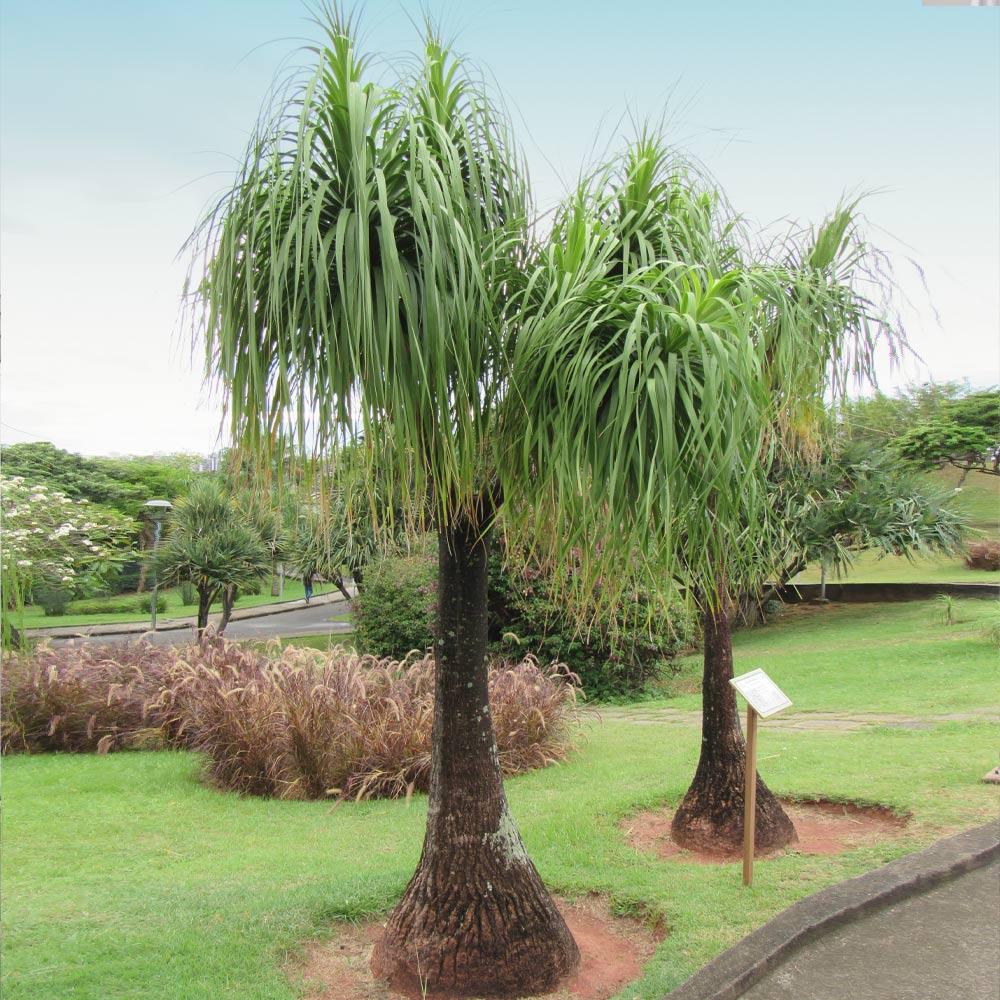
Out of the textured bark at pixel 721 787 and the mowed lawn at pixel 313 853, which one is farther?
the textured bark at pixel 721 787

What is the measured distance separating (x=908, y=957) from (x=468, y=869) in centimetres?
196

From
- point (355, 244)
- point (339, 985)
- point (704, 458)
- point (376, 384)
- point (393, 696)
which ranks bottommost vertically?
point (339, 985)

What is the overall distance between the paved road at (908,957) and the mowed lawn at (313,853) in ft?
1.22

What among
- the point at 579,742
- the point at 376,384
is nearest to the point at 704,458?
the point at 376,384

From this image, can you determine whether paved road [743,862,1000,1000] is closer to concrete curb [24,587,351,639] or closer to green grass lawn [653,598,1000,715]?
green grass lawn [653,598,1000,715]

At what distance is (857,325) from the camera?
193 inches

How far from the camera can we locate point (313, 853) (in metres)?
5.84

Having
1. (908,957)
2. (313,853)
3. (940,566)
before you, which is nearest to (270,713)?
(313,853)

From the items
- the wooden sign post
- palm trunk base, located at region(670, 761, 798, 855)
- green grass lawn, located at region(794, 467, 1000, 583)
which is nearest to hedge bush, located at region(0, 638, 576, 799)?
palm trunk base, located at region(670, 761, 798, 855)

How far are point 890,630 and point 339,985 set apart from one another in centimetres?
1490

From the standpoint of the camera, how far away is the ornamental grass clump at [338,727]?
24.4ft

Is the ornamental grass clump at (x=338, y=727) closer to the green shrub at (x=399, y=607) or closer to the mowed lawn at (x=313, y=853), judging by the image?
the mowed lawn at (x=313, y=853)

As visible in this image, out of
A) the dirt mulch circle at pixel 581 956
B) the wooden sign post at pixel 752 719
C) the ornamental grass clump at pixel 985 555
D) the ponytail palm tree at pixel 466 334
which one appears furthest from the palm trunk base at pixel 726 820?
the ornamental grass clump at pixel 985 555

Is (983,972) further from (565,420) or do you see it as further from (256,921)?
(256,921)
